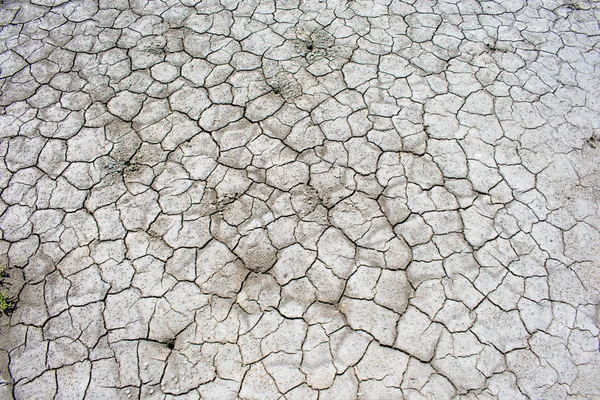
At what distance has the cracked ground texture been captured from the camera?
96.3 inches

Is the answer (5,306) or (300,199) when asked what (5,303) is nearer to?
(5,306)

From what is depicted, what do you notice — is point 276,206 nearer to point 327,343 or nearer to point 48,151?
point 327,343

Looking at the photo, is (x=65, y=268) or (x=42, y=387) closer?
(x=42, y=387)

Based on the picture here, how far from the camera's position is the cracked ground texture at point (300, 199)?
2.45 meters

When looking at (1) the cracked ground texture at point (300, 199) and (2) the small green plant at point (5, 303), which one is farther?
(2) the small green plant at point (5, 303)

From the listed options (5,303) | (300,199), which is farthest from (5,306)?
(300,199)

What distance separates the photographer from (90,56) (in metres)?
3.79

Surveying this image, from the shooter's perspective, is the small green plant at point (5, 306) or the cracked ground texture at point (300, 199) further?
the small green plant at point (5, 306)

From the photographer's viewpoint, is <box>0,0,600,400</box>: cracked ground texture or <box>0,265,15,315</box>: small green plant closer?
<box>0,0,600,400</box>: cracked ground texture

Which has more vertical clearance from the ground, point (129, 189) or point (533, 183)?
point (129, 189)

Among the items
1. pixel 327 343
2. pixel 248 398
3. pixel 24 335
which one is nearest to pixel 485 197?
pixel 327 343

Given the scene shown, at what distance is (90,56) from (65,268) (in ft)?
6.56

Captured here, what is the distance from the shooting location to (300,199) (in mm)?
3014

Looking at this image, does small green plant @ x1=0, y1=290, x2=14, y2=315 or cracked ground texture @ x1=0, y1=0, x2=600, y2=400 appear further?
small green plant @ x1=0, y1=290, x2=14, y2=315
